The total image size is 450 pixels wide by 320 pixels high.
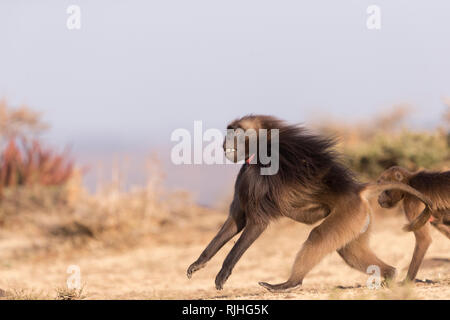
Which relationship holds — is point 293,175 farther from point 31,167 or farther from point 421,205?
point 31,167

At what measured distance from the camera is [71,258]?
11.6 metres

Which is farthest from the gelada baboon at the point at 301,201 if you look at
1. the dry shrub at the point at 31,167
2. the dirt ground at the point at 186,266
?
the dry shrub at the point at 31,167

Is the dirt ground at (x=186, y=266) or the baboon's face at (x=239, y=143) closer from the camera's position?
the baboon's face at (x=239, y=143)

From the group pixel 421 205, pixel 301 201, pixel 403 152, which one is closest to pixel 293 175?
pixel 301 201

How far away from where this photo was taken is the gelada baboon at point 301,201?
5156mm

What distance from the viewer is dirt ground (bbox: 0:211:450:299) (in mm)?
7562

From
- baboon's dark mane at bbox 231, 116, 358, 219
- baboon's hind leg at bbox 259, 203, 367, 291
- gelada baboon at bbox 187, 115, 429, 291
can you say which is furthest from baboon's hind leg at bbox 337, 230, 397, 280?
baboon's dark mane at bbox 231, 116, 358, 219

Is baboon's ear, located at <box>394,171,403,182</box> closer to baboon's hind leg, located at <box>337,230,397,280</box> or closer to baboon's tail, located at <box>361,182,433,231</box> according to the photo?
baboon's tail, located at <box>361,182,433,231</box>

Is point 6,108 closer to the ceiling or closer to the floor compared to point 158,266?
closer to the ceiling

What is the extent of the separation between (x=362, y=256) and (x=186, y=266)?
5418 mm

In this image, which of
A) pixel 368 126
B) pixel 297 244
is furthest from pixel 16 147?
pixel 368 126

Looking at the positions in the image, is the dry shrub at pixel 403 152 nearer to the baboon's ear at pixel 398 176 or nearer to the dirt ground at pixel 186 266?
the dirt ground at pixel 186 266

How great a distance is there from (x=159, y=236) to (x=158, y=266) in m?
2.14
